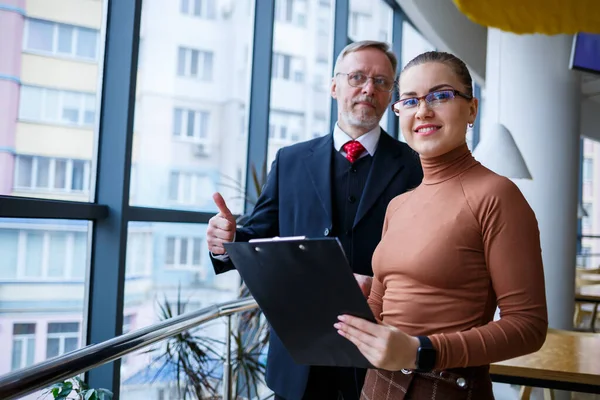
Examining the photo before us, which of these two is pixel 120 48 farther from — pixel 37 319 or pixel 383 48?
pixel 383 48

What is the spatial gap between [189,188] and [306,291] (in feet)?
12.2

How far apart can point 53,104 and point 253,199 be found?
5.35 ft

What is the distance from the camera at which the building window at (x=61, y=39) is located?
285 centimetres

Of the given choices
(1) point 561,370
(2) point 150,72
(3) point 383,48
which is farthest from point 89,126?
(1) point 561,370

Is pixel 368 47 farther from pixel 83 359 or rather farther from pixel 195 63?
pixel 195 63

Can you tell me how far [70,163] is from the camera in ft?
10.00

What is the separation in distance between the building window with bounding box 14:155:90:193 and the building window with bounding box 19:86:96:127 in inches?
7.3

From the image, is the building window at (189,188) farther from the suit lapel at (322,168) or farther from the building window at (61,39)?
the suit lapel at (322,168)

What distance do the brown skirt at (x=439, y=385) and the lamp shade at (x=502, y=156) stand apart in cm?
239

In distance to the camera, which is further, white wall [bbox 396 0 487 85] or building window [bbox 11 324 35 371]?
white wall [bbox 396 0 487 85]

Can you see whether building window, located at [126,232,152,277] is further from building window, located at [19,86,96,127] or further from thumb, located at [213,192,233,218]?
thumb, located at [213,192,233,218]

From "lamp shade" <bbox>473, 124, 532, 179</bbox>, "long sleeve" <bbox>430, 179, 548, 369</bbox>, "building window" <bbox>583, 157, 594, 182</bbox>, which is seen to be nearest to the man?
"long sleeve" <bbox>430, 179, 548, 369</bbox>

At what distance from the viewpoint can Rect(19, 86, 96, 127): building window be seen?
2.81 m

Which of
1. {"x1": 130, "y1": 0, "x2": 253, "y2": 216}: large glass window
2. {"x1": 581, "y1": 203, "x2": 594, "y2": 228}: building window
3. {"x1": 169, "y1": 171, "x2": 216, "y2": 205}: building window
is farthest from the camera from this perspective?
{"x1": 581, "y1": 203, "x2": 594, "y2": 228}: building window
